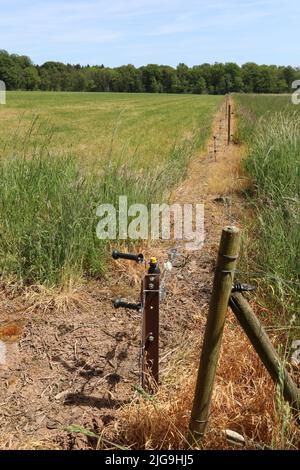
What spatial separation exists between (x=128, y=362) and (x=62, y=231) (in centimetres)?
140

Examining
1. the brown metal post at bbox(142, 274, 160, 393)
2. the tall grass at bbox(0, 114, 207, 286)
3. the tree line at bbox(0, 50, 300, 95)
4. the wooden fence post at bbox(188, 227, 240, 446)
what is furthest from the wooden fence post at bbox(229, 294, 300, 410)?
the tree line at bbox(0, 50, 300, 95)

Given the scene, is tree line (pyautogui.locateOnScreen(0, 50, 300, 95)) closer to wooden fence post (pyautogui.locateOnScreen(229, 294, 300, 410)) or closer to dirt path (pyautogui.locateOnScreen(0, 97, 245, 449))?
dirt path (pyautogui.locateOnScreen(0, 97, 245, 449))

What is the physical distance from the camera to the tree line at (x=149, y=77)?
90875mm

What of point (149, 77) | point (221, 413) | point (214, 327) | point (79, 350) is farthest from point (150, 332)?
point (149, 77)

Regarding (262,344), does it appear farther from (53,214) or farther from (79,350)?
(53,214)

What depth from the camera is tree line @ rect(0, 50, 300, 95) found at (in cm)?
9088

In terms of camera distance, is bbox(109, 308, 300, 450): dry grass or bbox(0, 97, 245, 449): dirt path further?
bbox(0, 97, 245, 449): dirt path

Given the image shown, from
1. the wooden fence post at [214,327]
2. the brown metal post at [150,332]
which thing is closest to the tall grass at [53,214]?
the brown metal post at [150,332]

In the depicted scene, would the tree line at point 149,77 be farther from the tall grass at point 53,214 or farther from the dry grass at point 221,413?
the dry grass at point 221,413

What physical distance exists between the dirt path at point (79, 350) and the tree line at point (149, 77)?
88562mm

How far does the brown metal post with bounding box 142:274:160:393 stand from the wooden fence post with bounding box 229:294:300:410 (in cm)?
55

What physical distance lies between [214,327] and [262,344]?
244mm

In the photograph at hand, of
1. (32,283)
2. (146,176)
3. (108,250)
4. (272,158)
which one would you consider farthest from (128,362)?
(272,158)
